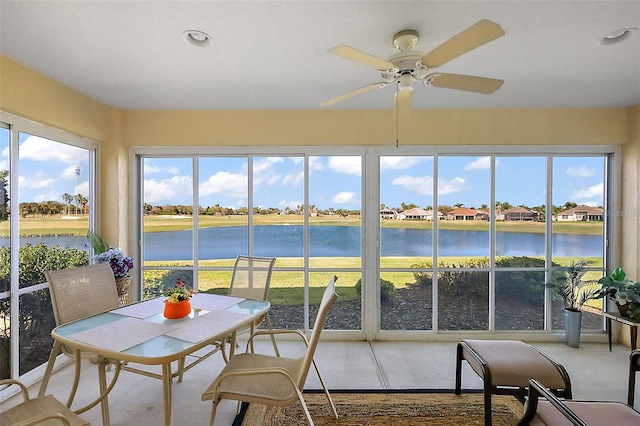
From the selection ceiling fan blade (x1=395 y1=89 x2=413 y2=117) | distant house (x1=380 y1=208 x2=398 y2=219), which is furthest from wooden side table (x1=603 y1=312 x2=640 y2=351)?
ceiling fan blade (x1=395 y1=89 x2=413 y2=117)

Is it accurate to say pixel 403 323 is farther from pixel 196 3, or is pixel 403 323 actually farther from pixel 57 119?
pixel 57 119

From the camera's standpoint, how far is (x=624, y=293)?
115 inches

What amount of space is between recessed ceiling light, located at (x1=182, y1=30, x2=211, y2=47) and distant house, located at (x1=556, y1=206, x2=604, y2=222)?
402cm

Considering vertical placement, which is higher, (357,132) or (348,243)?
(357,132)

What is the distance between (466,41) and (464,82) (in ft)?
1.59

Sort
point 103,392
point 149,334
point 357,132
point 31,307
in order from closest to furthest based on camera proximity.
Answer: point 149,334 → point 103,392 → point 31,307 → point 357,132

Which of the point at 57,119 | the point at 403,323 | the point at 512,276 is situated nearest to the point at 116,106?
the point at 57,119

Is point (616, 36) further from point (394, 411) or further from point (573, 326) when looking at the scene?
point (394, 411)

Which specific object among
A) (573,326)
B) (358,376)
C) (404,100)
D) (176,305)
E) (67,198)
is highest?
(404,100)

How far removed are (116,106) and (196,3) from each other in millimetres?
2285

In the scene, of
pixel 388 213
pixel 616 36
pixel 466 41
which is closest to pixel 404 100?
pixel 466 41

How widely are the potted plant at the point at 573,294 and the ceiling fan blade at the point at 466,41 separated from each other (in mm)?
3006

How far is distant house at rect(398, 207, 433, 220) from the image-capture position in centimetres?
353

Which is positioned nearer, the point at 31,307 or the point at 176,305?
the point at 176,305
